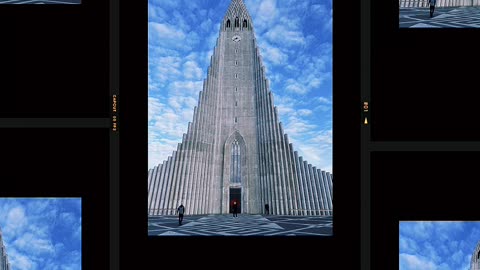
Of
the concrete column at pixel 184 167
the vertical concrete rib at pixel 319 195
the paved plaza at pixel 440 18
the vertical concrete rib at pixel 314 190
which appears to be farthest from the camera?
the concrete column at pixel 184 167

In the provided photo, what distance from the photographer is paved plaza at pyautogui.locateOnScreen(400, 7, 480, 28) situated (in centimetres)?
645

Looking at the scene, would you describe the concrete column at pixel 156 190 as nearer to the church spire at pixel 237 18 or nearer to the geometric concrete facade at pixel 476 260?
the church spire at pixel 237 18

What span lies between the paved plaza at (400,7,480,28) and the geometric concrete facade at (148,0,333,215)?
5123 millimetres

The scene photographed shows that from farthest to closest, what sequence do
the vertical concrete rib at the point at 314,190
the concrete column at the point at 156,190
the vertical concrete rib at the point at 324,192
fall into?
the vertical concrete rib at the point at 314,190
the vertical concrete rib at the point at 324,192
the concrete column at the point at 156,190

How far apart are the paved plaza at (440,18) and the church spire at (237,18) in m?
6.40

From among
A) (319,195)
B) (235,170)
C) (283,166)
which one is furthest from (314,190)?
(235,170)

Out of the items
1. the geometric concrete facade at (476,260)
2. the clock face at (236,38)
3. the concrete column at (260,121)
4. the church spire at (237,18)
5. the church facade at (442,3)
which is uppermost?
the church spire at (237,18)

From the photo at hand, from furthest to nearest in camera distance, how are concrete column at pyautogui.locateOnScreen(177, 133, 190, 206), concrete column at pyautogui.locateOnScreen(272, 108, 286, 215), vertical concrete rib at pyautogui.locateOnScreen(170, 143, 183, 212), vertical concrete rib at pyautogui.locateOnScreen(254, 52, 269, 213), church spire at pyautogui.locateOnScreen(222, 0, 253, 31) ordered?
1. vertical concrete rib at pyautogui.locateOnScreen(254, 52, 269, 213)
2. concrete column at pyautogui.locateOnScreen(272, 108, 286, 215)
3. church spire at pyautogui.locateOnScreen(222, 0, 253, 31)
4. concrete column at pyautogui.locateOnScreen(177, 133, 190, 206)
5. vertical concrete rib at pyautogui.locateOnScreen(170, 143, 183, 212)

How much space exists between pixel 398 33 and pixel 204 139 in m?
8.58

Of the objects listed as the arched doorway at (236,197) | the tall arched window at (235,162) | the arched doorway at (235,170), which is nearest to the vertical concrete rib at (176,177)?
the arched doorway at (236,197)

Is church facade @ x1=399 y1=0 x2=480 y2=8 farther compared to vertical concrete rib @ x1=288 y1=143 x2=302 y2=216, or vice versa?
vertical concrete rib @ x1=288 y1=143 x2=302 y2=216

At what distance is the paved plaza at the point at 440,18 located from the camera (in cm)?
645

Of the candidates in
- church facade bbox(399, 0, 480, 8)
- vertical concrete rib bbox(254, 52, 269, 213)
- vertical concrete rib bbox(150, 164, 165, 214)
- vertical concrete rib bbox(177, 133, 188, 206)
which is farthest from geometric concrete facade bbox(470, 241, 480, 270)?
vertical concrete rib bbox(254, 52, 269, 213)

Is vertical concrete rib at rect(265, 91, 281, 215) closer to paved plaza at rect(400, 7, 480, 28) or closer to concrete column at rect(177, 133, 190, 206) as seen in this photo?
concrete column at rect(177, 133, 190, 206)
